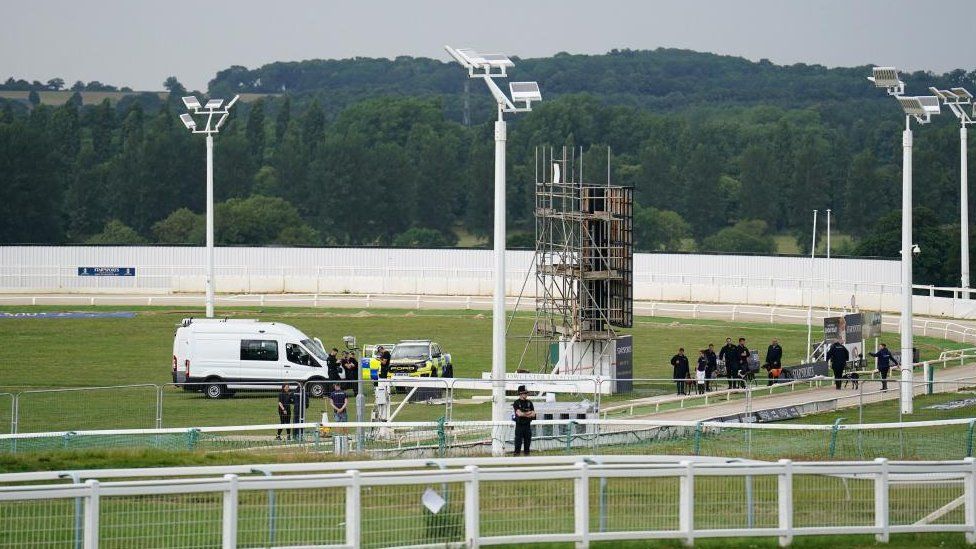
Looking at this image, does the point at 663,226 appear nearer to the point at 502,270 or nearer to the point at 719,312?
the point at 719,312

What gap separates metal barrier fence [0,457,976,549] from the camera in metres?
13.8

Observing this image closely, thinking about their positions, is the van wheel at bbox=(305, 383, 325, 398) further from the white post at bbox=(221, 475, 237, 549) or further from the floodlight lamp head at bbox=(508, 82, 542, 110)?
the white post at bbox=(221, 475, 237, 549)

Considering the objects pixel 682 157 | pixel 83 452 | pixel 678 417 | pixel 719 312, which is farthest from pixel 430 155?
pixel 83 452

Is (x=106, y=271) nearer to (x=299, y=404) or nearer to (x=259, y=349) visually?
(x=259, y=349)

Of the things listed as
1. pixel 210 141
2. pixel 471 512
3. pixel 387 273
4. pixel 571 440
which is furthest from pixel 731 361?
pixel 387 273

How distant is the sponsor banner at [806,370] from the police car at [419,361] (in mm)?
8621

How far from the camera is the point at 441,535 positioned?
48.2 ft

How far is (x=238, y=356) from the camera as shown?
37.8 metres

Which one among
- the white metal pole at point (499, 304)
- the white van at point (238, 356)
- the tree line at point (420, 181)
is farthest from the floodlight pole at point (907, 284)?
the tree line at point (420, 181)

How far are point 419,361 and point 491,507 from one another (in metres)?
24.5

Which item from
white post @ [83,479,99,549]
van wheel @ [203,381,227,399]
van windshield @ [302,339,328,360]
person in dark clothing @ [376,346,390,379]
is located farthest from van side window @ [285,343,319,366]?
white post @ [83,479,99,549]

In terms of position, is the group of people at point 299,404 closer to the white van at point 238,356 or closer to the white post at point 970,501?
the white van at point 238,356

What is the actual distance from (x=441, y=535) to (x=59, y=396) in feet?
59.8

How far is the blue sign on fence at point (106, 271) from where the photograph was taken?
7981cm
